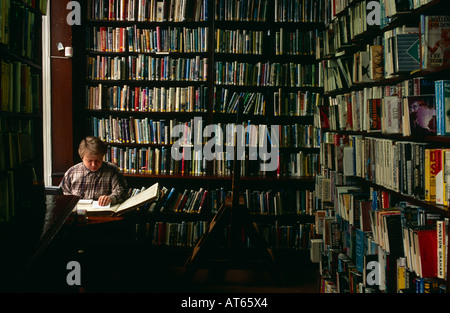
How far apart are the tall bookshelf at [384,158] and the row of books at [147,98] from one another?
134 centimetres

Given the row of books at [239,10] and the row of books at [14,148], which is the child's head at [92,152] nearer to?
the row of books at [14,148]

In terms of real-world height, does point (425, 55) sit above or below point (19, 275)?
above

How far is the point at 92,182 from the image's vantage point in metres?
3.73

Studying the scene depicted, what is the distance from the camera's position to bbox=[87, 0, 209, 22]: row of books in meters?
4.31

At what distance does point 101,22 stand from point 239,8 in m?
1.32

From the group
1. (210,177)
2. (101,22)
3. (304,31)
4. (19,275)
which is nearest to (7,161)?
(19,275)

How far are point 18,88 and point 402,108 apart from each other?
5.86 ft

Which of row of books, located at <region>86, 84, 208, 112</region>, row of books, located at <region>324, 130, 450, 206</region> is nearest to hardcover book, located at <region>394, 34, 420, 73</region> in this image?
row of books, located at <region>324, 130, 450, 206</region>

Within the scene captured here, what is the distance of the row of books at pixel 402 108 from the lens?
182 cm

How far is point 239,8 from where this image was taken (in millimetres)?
4301

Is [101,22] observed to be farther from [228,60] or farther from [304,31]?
[304,31]

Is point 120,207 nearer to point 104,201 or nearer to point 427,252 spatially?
point 104,201
